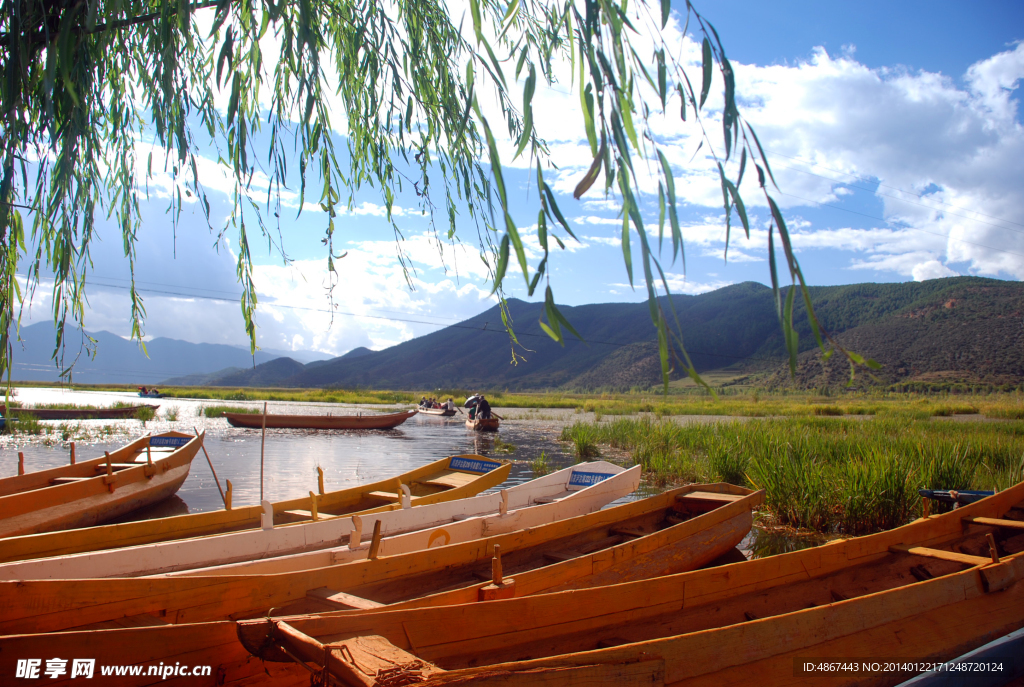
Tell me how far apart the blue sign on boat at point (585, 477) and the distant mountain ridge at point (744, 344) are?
71.6 inches

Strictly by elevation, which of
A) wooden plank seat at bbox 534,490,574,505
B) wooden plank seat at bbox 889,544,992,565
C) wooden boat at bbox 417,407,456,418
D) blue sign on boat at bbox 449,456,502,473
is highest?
blue sign on boat at bbox 449,456,502,473

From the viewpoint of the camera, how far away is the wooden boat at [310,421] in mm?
24688

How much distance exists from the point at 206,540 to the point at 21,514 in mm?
3632

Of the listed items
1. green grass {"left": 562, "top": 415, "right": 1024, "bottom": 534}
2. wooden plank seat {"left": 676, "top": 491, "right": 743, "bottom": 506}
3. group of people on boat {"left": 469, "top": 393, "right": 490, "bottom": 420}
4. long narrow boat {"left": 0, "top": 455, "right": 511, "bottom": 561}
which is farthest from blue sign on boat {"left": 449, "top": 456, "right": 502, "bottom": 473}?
group of people on boat {"left": 469, "top": 393, "right": 490, "bottom": 420}

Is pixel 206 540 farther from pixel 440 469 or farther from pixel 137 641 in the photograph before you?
pixel 440 469

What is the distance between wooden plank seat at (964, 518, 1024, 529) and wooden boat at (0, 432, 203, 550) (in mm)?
7477

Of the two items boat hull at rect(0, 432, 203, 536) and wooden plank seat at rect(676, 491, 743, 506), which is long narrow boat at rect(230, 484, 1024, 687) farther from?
boat hull at rect(0, 432, 203, 536)

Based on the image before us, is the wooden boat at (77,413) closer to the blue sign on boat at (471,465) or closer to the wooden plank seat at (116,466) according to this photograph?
the wooden plank seat at (116,466)

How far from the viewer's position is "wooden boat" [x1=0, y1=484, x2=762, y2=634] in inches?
115

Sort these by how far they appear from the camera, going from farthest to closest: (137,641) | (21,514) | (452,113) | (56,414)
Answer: (56,414), (21,514), (452,113), (137,641)

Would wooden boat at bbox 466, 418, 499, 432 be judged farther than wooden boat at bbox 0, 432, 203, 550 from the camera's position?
Yes

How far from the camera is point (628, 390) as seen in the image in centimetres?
8331

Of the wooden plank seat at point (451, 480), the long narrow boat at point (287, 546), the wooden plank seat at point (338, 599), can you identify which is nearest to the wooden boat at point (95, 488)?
the long narrow boat at point (287, 546)

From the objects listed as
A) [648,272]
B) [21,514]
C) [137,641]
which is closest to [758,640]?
[648,272]
